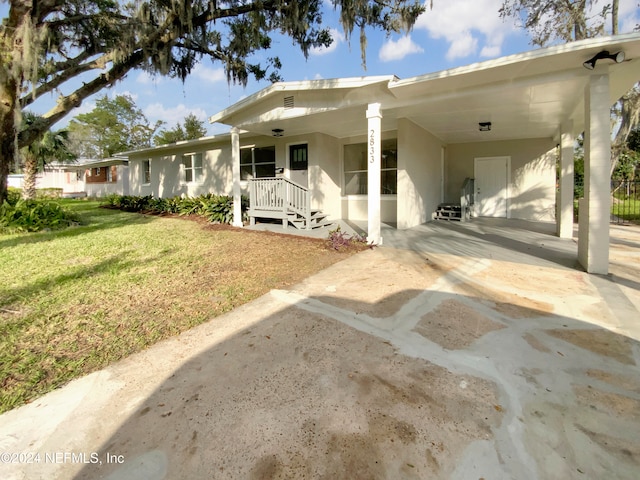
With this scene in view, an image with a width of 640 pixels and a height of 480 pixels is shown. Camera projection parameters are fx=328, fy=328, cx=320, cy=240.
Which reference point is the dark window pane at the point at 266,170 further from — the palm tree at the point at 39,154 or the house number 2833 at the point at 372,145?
the palm tree at the point at 39,154

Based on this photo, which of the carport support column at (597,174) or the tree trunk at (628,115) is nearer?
the carport support column at (597,174)

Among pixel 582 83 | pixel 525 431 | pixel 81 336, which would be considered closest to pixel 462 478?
pixel 525 431

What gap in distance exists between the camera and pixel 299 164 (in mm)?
10469

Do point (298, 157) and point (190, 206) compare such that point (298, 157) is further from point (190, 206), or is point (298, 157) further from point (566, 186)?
point (566, 186)

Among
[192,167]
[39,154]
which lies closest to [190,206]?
[192,167]

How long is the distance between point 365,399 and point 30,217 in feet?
35.2

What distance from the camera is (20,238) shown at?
759 cm

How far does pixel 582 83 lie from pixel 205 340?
Result: 662 cm

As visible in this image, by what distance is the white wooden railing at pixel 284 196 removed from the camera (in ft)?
27.6

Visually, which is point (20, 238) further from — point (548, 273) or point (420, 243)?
point (548, 273)

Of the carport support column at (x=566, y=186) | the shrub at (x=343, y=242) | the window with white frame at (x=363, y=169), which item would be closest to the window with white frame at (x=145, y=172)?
the window with white frame at (x=363, y=169)

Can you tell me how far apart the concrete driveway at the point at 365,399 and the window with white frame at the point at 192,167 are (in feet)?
37.1

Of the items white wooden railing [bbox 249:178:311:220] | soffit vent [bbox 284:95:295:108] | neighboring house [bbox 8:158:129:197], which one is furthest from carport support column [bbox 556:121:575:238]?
neighboring house [bbox 8:158:129:197]

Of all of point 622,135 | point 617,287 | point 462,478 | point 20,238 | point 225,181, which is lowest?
point 462,478
